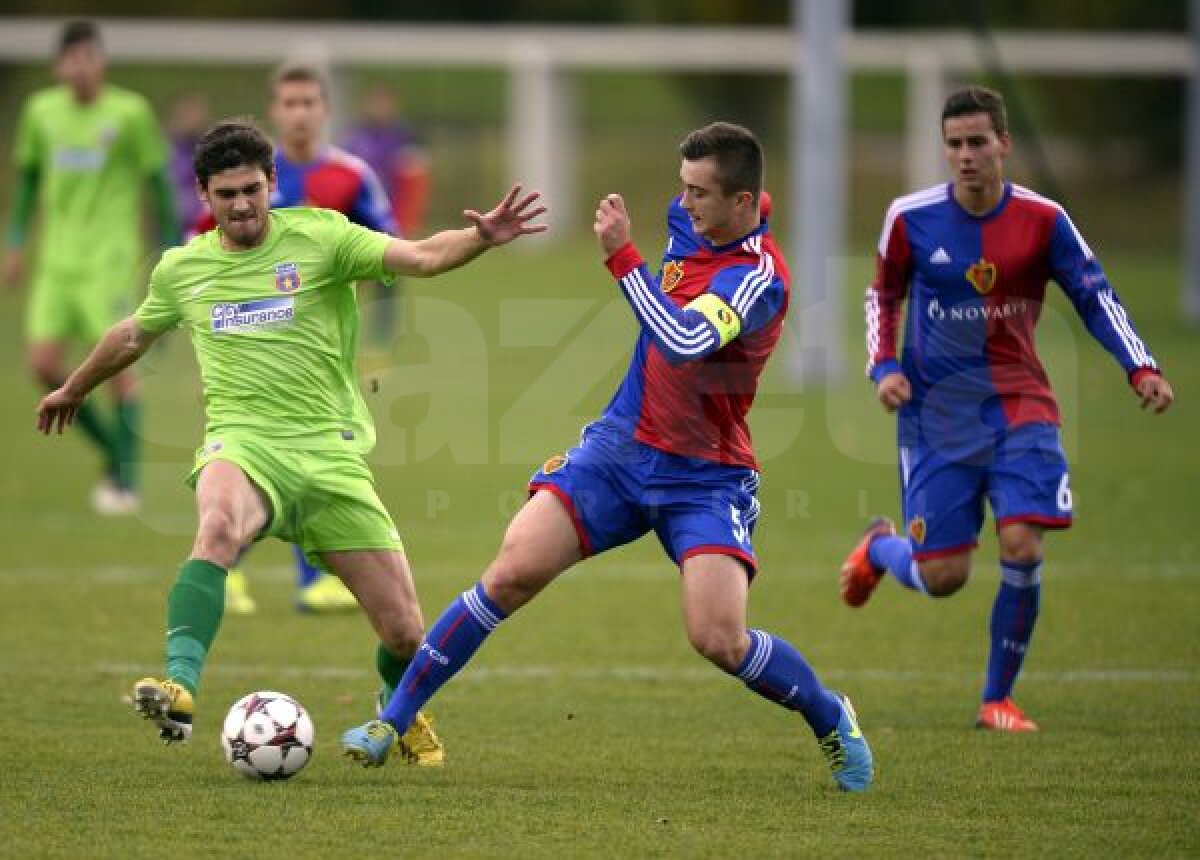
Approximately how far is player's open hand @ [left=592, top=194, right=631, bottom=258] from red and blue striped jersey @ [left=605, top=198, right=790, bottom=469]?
29 centimetres

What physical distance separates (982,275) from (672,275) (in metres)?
1.54

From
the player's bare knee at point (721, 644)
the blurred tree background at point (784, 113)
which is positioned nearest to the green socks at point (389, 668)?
the player's bare knee at point (721, 644)

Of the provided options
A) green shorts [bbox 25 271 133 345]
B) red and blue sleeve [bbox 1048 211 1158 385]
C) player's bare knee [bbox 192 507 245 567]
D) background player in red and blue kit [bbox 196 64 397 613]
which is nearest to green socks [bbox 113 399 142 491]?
green shorts [bbox 25 271 133 345]

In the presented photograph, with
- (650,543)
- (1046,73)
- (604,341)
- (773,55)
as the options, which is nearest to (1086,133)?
(1046,73)

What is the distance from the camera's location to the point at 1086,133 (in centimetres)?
4325

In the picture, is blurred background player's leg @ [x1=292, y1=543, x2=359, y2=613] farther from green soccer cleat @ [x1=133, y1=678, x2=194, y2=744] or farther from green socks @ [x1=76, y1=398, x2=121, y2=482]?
green soccer cleat @ [x1=133, y1=678, x2=194, y2=744]

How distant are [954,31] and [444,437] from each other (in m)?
26.4

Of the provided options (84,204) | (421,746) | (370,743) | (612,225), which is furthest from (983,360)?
(84,204)

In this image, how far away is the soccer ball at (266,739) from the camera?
→ 648 centimetres

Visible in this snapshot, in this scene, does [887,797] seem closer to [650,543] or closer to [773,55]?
[650,543]

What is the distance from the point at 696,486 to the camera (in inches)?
261

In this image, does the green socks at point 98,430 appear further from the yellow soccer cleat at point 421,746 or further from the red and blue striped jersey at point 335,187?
the yellow soccer cleat at point 421,746

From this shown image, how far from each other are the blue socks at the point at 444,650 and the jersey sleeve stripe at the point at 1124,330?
2673 millimetres

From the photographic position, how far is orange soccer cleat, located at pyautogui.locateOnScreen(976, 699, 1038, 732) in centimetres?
763
